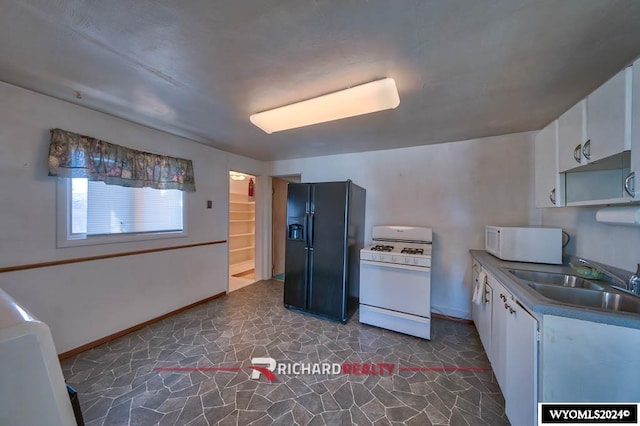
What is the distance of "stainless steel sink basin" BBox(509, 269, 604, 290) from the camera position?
170 cm

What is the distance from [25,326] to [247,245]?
5.92 m

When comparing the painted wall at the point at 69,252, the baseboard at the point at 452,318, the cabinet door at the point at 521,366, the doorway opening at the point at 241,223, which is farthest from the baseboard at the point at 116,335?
the cabinet door at the point at 521,366

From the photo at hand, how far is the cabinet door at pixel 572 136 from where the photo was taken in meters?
1.42

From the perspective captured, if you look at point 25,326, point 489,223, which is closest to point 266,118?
point 25,326

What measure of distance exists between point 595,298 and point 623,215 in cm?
58

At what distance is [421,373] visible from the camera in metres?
2.01

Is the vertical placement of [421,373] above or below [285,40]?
below

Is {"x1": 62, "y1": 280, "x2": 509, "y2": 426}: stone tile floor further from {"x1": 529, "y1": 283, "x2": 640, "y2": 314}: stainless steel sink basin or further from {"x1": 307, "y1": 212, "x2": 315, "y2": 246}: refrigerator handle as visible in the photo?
{"x1": 307, "y1": 212, "x2": 315, "y2": 246}: refrigerator handle

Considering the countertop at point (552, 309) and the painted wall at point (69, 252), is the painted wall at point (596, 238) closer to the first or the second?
the countertop at point (552, 309)

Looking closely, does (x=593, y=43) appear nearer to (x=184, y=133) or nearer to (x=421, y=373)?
(x=421, y=373)

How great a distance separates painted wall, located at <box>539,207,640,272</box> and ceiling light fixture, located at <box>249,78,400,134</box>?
1.82 metres

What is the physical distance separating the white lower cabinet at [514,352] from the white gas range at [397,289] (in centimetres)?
61

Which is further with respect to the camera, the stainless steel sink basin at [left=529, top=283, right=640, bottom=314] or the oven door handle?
the oven door handle

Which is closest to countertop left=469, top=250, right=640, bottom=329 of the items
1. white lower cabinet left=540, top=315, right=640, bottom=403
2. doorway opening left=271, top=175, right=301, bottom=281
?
white lower cabinet left=540, top=315, right=640, bottom=403
